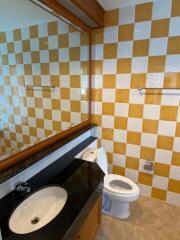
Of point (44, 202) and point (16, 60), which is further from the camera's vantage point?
point (16, 60)

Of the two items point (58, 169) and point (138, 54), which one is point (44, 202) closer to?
point (58, 169)

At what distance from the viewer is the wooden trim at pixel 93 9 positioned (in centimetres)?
141

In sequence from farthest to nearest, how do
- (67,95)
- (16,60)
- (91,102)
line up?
(91,102) → (67,95) → (16,60)

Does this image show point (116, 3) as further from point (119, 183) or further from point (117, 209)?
point (117, 209)

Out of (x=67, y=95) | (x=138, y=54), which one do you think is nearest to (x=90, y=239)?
(x=67, y=95)

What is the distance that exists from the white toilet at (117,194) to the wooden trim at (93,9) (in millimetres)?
1423

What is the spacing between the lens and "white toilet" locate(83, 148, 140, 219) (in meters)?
1.66

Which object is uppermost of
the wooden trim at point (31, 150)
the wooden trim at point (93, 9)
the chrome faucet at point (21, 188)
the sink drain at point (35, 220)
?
the wooden trim at point (93, 9)

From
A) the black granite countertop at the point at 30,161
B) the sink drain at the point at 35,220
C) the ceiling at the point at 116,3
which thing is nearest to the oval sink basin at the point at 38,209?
the sink drain at the point at 35,220

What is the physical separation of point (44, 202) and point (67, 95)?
1206 millimetres

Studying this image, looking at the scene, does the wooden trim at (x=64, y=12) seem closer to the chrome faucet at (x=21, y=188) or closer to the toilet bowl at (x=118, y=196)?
the chrome faucet at (x=21, y=188)

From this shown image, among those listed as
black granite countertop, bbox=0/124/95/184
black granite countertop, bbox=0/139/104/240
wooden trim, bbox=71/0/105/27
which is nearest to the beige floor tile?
black granite countertop, bbox=0/139/104/240

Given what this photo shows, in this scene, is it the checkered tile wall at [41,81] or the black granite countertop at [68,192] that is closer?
the black granite countertop at [68,192]

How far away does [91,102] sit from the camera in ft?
7.14
